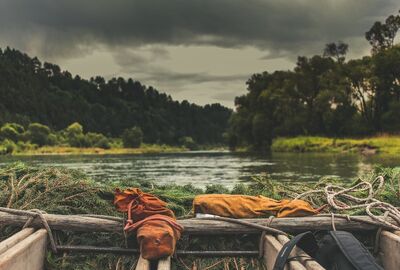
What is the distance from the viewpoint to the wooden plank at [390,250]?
14.9 feet

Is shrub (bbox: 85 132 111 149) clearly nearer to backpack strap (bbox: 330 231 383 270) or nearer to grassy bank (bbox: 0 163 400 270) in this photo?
grassy bank (bbox: 0 163 400 270)

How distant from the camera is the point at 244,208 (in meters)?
5.42

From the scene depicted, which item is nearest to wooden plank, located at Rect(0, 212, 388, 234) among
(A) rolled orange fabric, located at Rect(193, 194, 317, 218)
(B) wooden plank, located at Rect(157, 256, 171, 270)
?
(A) rolled orange fabric, located at Rect(193, 194, 317, 218)

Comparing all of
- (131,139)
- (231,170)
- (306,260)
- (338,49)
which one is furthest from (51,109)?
(306,260)

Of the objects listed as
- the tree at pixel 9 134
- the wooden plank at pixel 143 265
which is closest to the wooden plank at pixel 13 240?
the wooden plank at pixel 143 265

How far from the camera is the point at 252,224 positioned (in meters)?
4.88

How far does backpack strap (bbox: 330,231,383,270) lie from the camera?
4.00 m

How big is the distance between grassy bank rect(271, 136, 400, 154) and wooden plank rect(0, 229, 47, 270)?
145ft

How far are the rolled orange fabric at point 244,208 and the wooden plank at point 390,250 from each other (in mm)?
Result: 817

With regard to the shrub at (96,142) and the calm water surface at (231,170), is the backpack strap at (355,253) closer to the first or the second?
the calm water surface at (231,170)

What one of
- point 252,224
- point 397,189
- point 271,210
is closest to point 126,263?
point 252,224

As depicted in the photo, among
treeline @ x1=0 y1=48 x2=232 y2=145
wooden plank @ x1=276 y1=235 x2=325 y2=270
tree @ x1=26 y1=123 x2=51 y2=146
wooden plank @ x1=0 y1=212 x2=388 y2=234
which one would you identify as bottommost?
wooden plank @ x1=276 y1=235 x2=325 y2=270

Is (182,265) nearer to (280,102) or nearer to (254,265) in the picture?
(254,265)

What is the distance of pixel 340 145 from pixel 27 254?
188 feet
